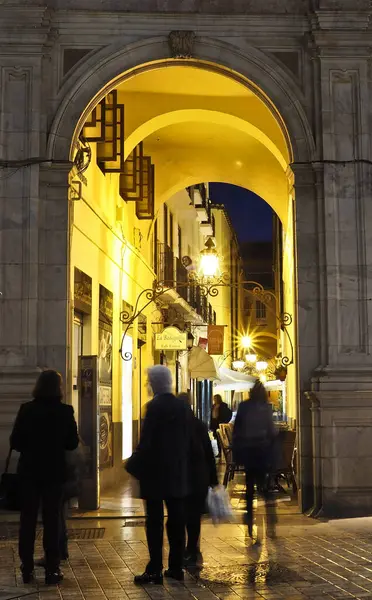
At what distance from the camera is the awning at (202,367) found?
2615 centimetres

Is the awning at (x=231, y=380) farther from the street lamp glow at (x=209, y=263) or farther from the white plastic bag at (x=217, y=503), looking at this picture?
the white plastic bag at (x=217, y=503)

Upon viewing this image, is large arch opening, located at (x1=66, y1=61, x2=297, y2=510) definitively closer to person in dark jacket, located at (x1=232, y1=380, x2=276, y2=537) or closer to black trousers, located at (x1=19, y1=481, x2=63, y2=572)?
person in dark jacket, located at (x1=232, y1=380, x2=276, y2=537)

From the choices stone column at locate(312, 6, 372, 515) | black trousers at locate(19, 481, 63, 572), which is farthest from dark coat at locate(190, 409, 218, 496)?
stone column at locate(312, 6, 372, 515)

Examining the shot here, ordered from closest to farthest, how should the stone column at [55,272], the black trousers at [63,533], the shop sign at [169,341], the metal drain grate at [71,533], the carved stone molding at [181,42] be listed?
the black trousers at [63,533]
the metal drain grate at [71,533]
the stone column at [55,272]
the carved stone molding at [181,42]
the shop sign at [169,341]

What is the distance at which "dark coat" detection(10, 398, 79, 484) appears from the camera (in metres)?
7.98

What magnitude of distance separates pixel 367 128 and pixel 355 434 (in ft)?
14.3

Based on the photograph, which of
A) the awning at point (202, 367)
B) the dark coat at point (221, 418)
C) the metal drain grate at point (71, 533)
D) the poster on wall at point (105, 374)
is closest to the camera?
the metal drain grate at point (71, 533)

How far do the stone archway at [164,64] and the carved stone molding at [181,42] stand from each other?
0.09 metres

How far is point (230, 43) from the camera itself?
13680mm

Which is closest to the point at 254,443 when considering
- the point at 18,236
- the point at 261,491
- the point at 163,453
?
the point at 261,491

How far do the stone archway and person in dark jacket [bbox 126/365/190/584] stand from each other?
5055mm

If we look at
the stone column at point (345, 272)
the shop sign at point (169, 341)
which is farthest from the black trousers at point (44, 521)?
the shop sign at point (169, 341)

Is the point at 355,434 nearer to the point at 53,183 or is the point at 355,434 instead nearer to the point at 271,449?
the point at 271,449

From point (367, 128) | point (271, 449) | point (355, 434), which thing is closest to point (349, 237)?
point (367, 128)
